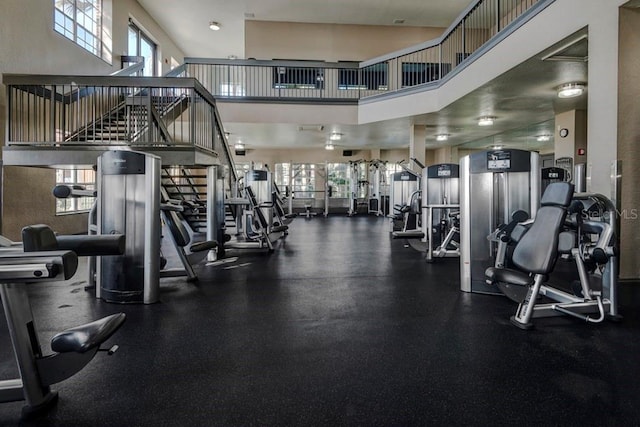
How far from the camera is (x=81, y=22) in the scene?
25.5 ft

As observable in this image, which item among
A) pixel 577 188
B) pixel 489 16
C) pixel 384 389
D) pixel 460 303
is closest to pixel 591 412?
pixel 384 389

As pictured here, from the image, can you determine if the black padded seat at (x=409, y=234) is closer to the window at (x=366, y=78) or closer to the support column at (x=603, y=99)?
the support column at (x=603, y=99)

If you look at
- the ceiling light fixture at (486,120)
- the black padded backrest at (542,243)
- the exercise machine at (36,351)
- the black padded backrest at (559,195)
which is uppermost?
the ceiling light fixture at (486,120)

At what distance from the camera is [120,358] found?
2.16m

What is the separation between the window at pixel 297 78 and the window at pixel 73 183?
18.2ft

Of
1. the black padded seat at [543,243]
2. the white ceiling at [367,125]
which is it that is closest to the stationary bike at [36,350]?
→ the black padded seat at [543,243]

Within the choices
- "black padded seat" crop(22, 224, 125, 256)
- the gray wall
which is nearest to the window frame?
the gray wall

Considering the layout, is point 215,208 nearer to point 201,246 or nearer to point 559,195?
point 201,246

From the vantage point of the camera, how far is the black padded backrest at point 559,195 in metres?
2.56

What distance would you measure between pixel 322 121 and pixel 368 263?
18.3 feet

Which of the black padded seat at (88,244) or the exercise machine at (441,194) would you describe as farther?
the exercise machine at (441,194)

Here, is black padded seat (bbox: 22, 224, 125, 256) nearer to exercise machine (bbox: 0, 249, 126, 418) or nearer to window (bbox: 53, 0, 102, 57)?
exercise machine (bbox: 0, 249, 126, 418)

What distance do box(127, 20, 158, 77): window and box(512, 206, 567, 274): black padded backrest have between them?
415 inches

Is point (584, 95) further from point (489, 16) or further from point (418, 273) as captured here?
point (489, 16)
